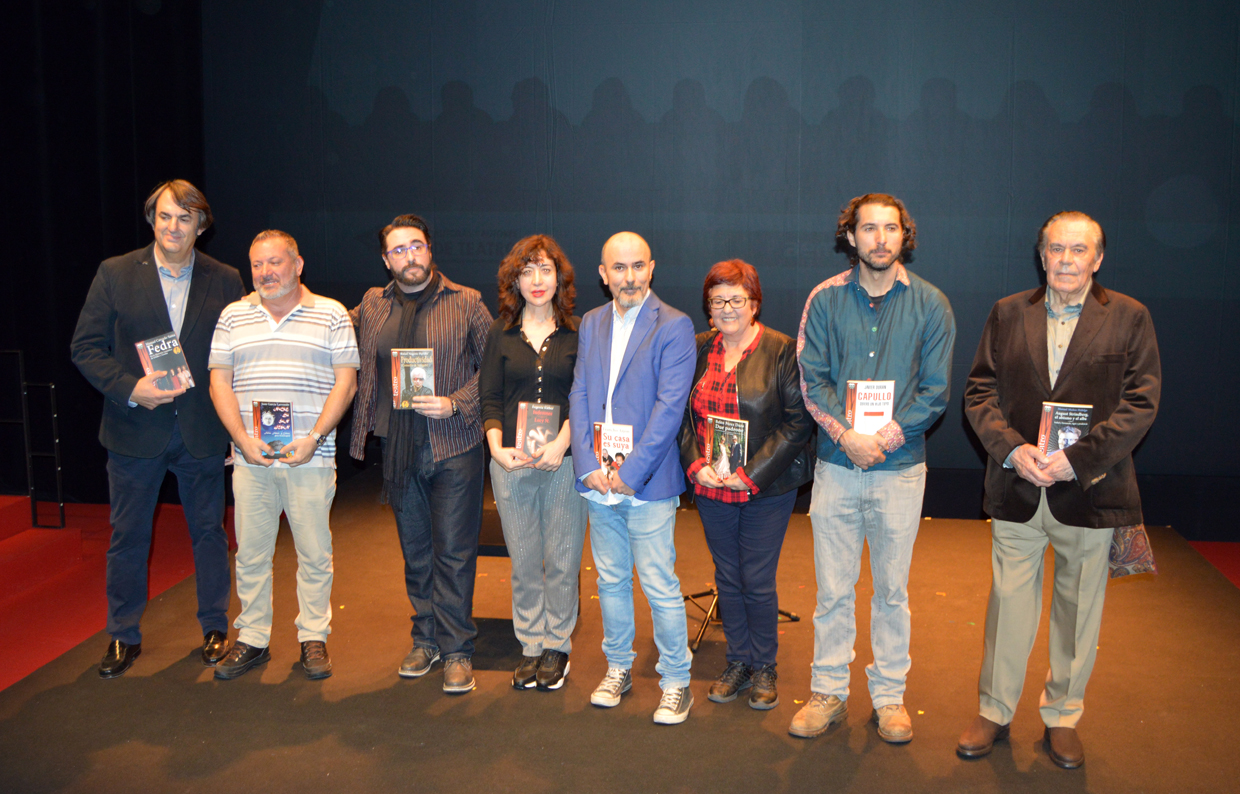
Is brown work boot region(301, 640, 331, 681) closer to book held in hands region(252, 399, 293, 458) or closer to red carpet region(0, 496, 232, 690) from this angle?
book held in hands region(252, 399, 293, 458)

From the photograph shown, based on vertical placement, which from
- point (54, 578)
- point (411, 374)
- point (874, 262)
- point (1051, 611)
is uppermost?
point (874, 262)

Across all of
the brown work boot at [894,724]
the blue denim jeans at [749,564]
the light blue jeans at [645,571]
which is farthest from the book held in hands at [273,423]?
the brown work boot at [894,724]

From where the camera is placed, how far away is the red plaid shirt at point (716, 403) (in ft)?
9.66

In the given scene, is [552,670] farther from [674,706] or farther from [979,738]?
[979,738]

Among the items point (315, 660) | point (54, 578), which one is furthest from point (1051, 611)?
point (54, 578)

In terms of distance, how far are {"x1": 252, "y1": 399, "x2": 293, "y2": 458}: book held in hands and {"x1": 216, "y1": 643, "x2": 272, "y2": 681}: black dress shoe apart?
0.85 metres

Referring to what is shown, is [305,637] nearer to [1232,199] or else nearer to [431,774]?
[431,774]

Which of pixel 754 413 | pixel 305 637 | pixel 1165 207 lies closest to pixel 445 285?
pixel 754 413

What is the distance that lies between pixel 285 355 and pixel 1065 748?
9.99ft

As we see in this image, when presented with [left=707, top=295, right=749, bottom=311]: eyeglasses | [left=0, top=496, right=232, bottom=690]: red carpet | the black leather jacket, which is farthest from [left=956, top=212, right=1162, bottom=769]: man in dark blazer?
[left=0, top=496, right=232, bottom=690]: red carpet

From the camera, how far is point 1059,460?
8.46ft

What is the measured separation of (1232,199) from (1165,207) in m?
0.41

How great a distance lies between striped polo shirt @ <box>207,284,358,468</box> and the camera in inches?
126

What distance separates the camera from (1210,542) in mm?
5449
